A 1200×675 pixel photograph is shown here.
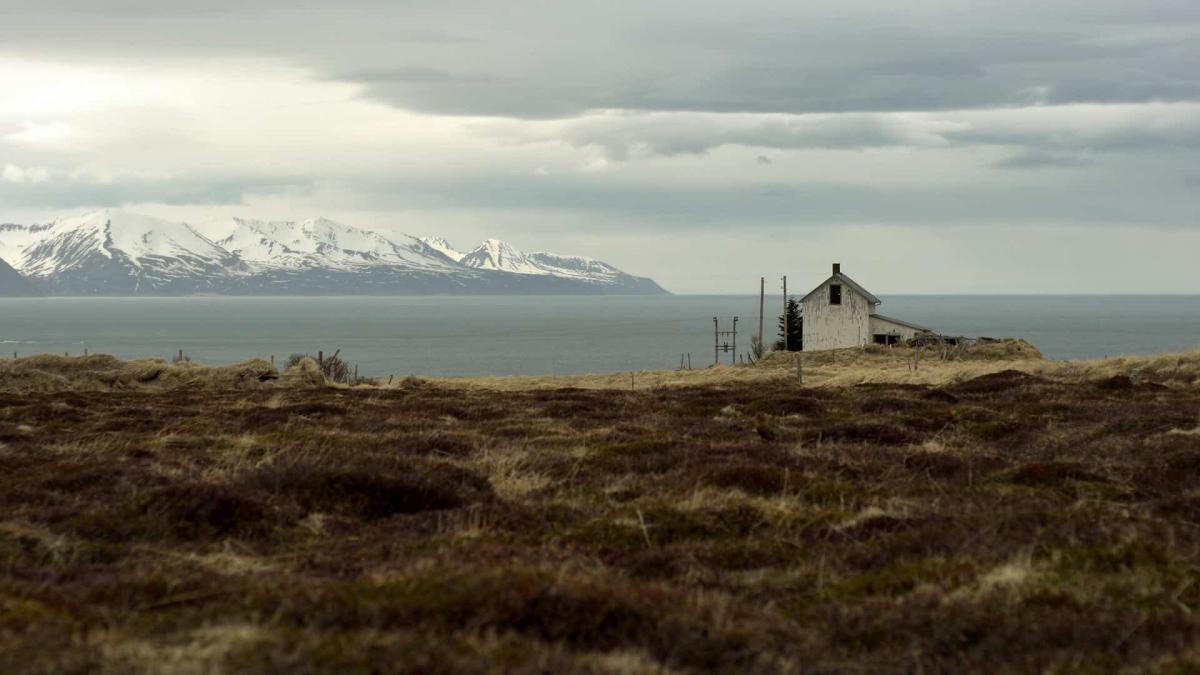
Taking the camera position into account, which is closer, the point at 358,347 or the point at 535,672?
the point at 535,672

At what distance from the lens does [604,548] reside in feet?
34.6

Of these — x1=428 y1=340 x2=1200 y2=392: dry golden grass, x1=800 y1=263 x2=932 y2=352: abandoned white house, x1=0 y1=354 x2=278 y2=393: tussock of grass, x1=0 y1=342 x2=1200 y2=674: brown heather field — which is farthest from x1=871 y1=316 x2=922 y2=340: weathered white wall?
x1=0 y1=342 x2=1200 y2=674: brown heather field

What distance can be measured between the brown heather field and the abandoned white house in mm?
64994

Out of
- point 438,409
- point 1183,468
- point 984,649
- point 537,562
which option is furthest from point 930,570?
point 438,409

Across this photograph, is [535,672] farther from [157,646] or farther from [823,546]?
[823,546]

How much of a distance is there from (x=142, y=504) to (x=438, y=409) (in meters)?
15.5

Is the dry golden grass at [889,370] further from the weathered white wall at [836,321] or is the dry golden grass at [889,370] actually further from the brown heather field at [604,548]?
the brown heather field at [604,548]

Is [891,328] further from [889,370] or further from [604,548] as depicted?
[604,548]

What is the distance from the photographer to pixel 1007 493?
535 inches

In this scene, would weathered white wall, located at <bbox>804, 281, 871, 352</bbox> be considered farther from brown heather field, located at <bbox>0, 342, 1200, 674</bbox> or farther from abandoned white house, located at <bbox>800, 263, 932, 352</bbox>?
brown heather field, located at <bbox>0, 342, 1200, 674</bbox>

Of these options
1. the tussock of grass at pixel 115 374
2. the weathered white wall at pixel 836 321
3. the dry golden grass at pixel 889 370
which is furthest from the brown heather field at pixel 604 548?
the weathered white wall at pixel 836 321

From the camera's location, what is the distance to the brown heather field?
22.8 feet

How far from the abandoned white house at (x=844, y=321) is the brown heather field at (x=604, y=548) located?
64994 mm

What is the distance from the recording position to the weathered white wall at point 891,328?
284 ft
